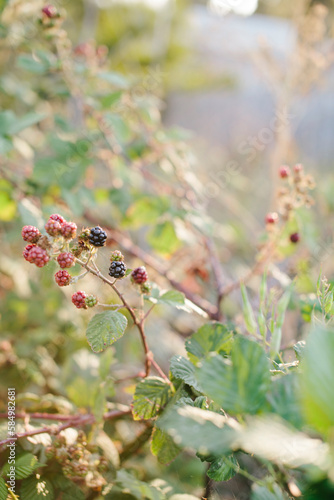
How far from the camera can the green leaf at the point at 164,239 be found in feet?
2.50

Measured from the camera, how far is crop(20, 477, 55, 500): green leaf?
0.39 metres

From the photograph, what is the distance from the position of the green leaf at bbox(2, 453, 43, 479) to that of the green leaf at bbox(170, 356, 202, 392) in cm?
17

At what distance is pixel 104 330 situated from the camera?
1.13ft

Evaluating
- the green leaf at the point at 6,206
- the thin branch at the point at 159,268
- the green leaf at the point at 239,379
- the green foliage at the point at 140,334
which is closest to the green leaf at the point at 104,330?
the green foliage at the point at 140,334

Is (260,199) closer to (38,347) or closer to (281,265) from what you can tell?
(281,265)

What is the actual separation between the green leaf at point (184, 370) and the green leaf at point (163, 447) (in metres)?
0.07

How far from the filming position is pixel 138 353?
94cm

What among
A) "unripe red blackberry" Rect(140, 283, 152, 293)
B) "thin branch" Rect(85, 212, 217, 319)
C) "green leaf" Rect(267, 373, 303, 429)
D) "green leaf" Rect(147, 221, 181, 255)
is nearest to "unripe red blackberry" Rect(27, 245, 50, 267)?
"unripe red blackberry" Rect(140, 283, 152, 293)

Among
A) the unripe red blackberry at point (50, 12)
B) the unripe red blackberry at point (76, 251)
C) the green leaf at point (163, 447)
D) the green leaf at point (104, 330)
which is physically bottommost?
the green leaf at point (163, 447)

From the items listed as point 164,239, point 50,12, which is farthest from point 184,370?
point 50,12

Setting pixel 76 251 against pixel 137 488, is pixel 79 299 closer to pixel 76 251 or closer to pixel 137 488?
pixel 76 251

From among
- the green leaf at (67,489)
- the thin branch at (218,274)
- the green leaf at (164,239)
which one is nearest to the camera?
the green leaf at (67,489)

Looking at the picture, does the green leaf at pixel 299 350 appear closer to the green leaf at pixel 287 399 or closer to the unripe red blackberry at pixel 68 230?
the green leaf at pixel 287 399

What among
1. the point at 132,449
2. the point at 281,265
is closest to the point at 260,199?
the point at 281,265
